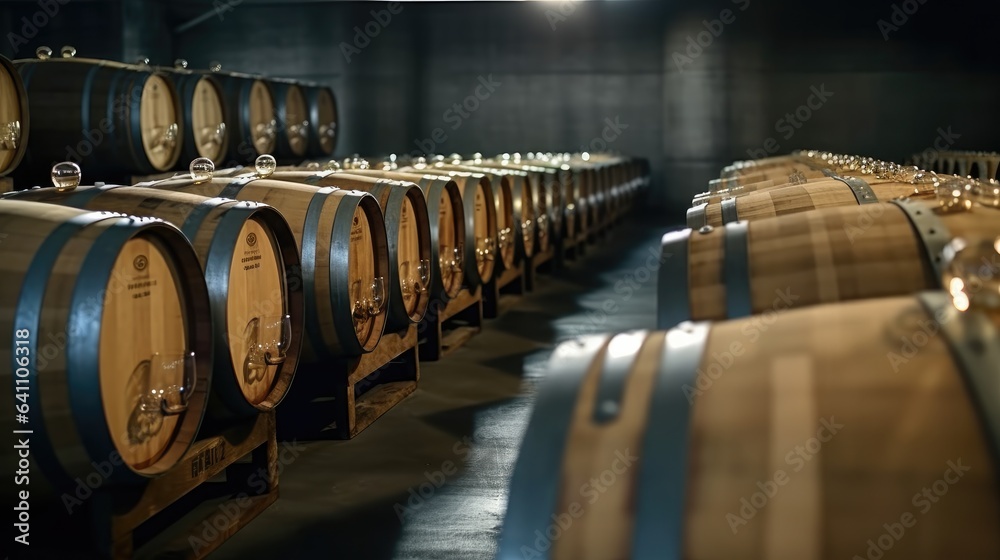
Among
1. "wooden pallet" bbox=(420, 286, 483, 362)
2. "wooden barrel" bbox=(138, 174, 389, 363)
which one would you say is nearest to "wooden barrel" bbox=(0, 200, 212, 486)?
"wooden barrel" bbox=(138, 174, 389, 363)

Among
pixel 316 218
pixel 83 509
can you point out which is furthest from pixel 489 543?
pixel 316 218

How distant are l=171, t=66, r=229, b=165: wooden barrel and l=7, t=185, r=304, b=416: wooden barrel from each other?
3.44 m

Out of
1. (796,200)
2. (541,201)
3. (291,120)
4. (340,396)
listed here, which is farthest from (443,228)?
(291,120)

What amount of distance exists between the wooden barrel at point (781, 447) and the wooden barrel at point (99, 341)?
142 cm

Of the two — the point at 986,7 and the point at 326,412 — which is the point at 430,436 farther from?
the point at 986,7

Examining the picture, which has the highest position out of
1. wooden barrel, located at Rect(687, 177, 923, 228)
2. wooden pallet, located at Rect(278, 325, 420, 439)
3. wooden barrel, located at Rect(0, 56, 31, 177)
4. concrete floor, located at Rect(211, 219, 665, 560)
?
wooden barrel, located at Rect(0, 56, 31, 177)

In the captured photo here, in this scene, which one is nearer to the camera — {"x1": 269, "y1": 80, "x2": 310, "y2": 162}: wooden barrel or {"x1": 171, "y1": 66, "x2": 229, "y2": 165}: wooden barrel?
{"x1": 171, "y1": 66, "x2": 229, "y2": 165}: wooden barrel

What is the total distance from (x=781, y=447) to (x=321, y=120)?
869 cm

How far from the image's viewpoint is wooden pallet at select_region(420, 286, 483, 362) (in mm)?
5633

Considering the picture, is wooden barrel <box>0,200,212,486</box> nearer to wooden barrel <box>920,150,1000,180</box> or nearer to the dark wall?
wooden barrel <box>920,150,1000,180</box>

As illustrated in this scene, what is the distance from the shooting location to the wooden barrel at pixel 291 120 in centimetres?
848

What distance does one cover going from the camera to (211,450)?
10.1ft

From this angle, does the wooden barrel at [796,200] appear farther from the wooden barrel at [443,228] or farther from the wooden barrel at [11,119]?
the wooden barrel at [11,119]

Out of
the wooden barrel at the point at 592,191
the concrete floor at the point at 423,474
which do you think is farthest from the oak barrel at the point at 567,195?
the concrete floor at the point at 423,474
